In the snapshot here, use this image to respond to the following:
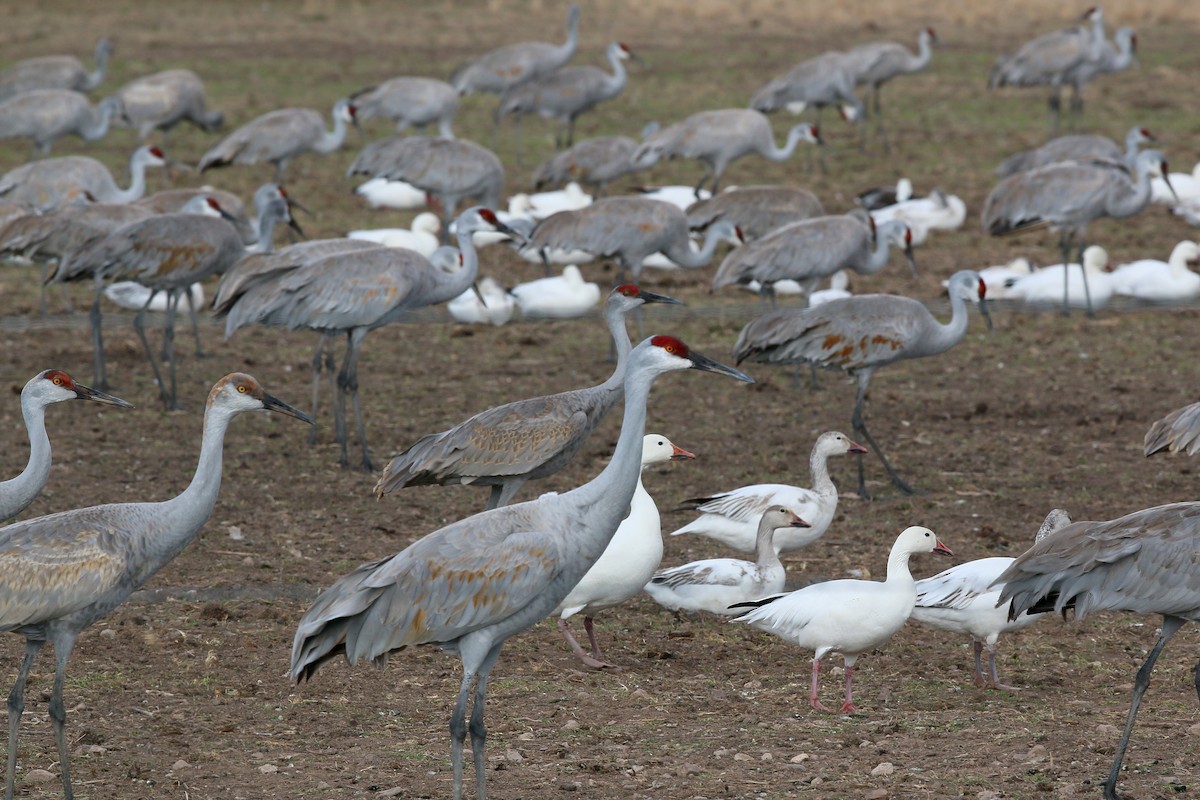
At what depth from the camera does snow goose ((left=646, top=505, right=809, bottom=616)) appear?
7285 millimetres

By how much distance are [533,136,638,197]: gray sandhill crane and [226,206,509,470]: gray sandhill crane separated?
6.97m

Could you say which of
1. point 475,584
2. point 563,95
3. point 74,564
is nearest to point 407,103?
point 563,95

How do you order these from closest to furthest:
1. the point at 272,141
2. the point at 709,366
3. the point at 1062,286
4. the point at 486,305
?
the point at 709,366
the point at 486,305
the point at 1062,286
the point at 272,141

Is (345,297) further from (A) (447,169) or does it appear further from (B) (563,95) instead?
(B) (563,95)

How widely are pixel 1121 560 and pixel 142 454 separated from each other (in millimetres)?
6373

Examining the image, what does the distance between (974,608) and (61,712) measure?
3478 mm

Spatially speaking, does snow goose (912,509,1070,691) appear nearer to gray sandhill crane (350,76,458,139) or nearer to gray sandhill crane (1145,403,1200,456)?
gray sandhill crane (1145,403,1200,456)

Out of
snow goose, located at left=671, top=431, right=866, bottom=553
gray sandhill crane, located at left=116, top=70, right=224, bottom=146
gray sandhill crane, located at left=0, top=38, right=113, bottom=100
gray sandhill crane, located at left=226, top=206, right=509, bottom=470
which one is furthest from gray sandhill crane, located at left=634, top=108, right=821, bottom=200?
snow goose, located at left=671, top=431, right=866, bottom=553

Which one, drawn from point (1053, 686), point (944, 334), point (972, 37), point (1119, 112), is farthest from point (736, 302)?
point (972, 37)

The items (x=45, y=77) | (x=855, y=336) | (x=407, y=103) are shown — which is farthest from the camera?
(x=45, y=77)

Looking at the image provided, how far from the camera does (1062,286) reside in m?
14.2

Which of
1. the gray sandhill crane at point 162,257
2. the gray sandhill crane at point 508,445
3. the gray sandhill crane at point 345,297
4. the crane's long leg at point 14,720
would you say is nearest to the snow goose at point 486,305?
the gray sandhill crane at point 162,257

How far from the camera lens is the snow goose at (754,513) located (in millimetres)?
8008

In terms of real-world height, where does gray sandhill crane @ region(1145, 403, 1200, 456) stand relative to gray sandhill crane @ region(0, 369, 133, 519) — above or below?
below
